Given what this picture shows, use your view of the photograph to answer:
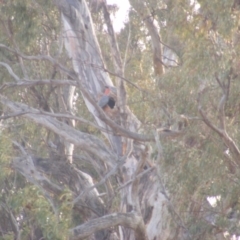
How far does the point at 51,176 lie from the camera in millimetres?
11875

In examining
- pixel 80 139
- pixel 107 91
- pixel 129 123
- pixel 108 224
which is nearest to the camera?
pixel 108 224

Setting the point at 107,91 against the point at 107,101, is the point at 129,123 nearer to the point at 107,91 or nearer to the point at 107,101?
the point at 107,101

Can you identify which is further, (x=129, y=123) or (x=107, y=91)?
(x=107, y=91)

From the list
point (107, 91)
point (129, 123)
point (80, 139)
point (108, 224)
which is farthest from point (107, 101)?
point (108, 224)

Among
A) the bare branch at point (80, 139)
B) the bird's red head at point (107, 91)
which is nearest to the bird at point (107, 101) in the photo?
the bird's red head at point (107, 91)

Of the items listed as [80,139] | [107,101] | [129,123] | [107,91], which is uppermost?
[107,91]

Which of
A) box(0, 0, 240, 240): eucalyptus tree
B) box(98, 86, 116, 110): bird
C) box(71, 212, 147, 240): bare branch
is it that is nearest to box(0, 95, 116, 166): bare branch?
box(0, 0, 240, 240): eucalyptus tree

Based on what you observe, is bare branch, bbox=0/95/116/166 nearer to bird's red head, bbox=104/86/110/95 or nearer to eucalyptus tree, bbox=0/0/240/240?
eucalyptus tree, bbox=0/0/240/240

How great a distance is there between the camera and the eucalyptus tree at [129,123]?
340 inches

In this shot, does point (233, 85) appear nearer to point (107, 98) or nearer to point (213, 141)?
point (213, 141)

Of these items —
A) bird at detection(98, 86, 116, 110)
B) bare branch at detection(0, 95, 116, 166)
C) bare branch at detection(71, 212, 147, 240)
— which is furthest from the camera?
bare branch at detection(0, 95, 116, 166)

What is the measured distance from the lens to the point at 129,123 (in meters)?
10.6

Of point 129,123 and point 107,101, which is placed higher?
point 107,101

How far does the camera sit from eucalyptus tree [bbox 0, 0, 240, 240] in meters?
8.65
